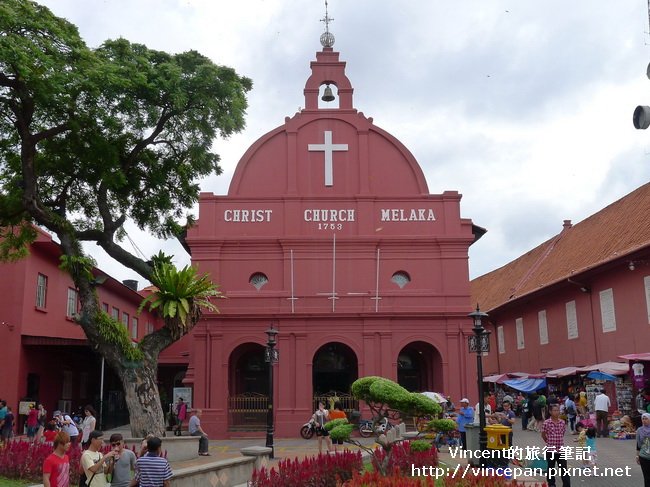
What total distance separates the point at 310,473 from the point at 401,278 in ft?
50.1

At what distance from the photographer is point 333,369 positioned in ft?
85.1

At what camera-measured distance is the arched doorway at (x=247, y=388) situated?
23.9 metres

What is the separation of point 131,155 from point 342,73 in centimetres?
1090

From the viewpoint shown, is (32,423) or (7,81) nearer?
(7,81)

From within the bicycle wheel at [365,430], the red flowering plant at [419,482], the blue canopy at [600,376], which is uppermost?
the blue canopy at [600,376]

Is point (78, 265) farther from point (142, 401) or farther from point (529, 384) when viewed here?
point (529, 384)

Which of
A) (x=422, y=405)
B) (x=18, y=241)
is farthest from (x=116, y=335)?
(x=422, y=405)

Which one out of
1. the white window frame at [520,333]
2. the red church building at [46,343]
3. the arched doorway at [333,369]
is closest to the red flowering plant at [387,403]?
the red church building at [46,343]

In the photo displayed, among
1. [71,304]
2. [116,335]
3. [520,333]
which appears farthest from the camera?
[520,333]

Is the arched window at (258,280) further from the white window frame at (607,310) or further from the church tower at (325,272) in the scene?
the white window frame at (607,310)

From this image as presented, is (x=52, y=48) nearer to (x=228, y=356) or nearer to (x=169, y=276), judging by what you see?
(x=169, y=276)

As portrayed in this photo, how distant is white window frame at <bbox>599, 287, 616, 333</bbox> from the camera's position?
80.0 ft

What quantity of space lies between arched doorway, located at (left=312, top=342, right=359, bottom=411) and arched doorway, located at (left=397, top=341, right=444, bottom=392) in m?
1.81

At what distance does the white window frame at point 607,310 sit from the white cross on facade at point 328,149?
34.7 feet
